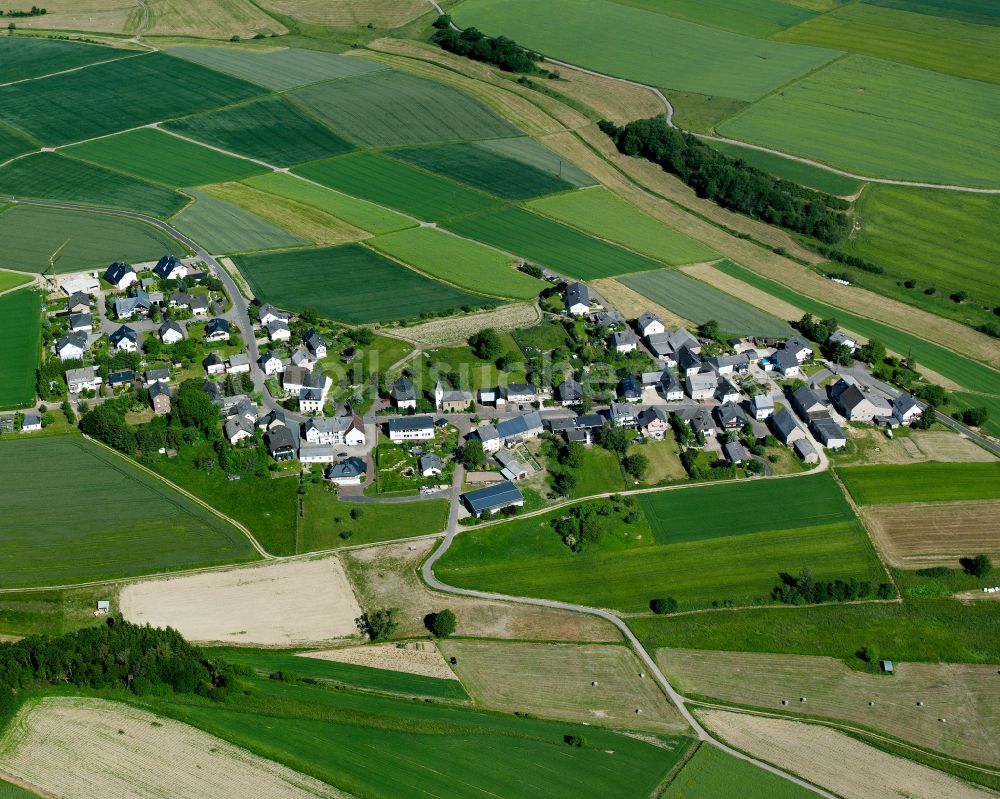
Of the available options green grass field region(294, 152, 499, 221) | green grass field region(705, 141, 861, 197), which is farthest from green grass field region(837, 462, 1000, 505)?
green grass field region(294, 152, 499, 221)

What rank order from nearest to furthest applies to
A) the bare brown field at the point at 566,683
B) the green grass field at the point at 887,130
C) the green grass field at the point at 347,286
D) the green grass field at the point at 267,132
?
the bare brown field at the point at 566,683 → the green grass field at the point at 347,286 → the green grass field at the point at 267,132 → the green grass field at the point at 887,130

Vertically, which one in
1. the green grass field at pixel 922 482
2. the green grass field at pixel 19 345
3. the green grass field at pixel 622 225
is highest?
the green grass field at pixel 622 225

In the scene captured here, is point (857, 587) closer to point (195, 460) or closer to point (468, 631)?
point (468, 631)

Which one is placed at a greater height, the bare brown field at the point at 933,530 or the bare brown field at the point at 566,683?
the bare brown field at the point at 933,530

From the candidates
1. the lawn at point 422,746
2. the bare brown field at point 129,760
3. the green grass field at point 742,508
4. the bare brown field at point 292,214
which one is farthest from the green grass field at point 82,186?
the lawn at point 422,746

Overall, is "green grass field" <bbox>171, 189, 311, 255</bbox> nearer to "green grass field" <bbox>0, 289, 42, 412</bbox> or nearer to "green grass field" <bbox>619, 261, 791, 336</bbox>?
"green grass field" <bbox>0, 289, 42, 412</bbox>

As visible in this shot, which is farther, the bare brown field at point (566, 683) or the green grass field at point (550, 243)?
the green grass field at point (550, 243)

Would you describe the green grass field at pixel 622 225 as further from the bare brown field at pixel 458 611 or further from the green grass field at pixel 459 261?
the bare brown field at pixel 458 611

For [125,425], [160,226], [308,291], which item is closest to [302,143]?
[160,226]
